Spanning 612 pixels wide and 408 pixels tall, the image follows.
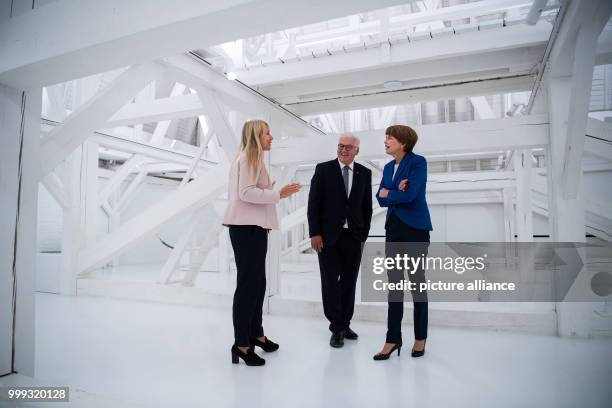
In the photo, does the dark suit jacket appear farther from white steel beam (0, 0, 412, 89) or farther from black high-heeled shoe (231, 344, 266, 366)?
white steel beam (0, 0, 412, 89)

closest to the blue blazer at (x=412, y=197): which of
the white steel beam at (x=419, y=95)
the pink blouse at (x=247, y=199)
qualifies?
the pink blouse at (x=247, y=199)

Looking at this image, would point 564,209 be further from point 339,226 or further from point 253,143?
point 253,143

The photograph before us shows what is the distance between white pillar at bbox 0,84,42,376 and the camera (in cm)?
197

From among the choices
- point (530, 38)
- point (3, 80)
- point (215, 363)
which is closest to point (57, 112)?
point (3, 80)

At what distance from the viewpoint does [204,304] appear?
4.26 metres

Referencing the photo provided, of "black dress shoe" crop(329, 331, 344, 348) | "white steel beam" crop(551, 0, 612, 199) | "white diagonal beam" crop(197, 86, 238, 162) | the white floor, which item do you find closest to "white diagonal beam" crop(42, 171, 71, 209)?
the white floor

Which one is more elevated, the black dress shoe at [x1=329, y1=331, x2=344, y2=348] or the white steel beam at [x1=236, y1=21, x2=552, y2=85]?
the white steel beam at [x1=236, y1=21, x2=552, y2=85]

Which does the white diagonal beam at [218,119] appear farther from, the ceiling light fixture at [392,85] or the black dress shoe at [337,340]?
the black dress shoe at [337,340]

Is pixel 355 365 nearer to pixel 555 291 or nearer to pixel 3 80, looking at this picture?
pixel 555 291

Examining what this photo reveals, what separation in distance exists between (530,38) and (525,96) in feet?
15.1

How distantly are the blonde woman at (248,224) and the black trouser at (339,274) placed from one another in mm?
615

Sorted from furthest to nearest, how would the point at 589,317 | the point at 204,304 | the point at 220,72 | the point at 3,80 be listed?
the point at 204,304
the point at 220,72
the point at 589,317
the point at 3,80

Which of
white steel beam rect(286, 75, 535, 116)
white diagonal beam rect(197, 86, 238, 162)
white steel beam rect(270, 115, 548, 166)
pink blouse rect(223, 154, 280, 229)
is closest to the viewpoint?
pink blouse rect(223, 154, 280, 229)

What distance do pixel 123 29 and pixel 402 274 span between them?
6.20 feet
